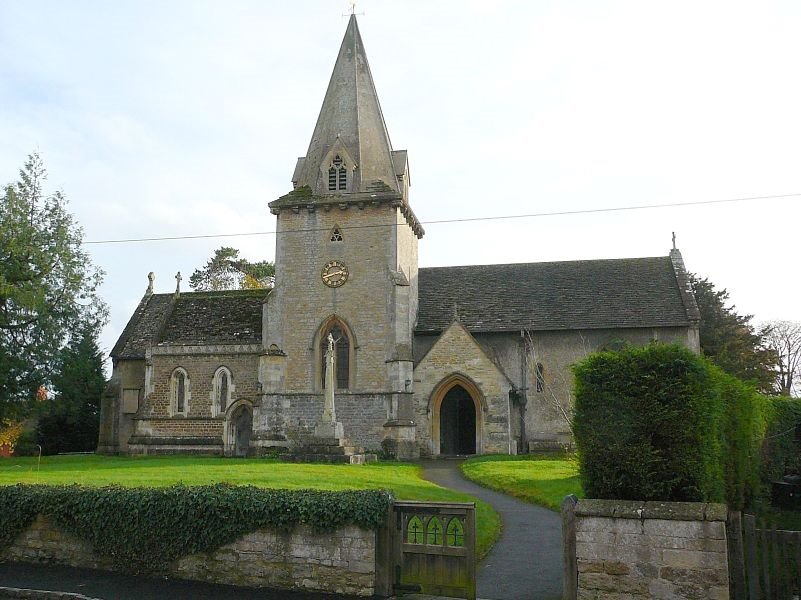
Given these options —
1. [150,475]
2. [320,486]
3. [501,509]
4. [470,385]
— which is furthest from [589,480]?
[470,385]

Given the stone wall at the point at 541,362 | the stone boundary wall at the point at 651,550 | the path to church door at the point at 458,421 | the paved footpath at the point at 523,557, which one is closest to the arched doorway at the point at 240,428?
the stone wall at the point at 541,362

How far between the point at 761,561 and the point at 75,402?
3253 centimetres

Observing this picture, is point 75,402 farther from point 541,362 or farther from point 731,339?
point 731,339

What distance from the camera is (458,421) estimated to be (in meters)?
31.8

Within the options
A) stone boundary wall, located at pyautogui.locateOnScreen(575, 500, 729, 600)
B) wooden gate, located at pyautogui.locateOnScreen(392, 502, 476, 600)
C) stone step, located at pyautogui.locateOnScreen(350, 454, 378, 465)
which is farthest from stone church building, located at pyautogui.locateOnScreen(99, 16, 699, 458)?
stone boundary wall, located at pyautogui.locateOnScreen(575, 500, 729, 600)

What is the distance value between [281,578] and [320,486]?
21.0 ft

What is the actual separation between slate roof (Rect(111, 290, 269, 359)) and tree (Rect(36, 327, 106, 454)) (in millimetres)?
1914

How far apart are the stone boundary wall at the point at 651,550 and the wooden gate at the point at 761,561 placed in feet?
2.11

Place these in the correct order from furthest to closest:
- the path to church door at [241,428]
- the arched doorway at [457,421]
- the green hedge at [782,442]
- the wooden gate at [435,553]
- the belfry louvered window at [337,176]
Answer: the path to church door at [241,428], the belfry louvered window at [337,176], the arched doorway at [457,421], the green hedge at [782,442], the wooden gate at [435,553]

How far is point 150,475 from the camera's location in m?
18.5

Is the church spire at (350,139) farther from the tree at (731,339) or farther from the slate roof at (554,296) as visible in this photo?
the tree at (731,339)

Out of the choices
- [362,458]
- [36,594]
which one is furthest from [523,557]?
[362,458]

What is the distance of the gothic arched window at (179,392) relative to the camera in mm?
33156

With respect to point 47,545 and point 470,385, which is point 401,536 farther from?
point 470,385
